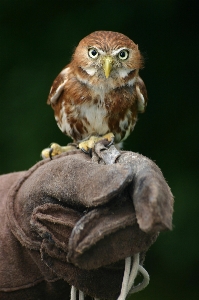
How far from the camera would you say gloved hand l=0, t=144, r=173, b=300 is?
5.32 feet

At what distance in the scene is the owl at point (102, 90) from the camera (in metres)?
2.72

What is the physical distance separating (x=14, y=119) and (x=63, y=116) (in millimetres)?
1765

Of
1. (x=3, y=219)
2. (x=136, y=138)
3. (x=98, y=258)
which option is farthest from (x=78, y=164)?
(x=136, y=138)

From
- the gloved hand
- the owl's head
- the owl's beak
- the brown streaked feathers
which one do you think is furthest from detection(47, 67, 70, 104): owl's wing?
the gloved hand

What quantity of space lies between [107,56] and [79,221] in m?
1.23

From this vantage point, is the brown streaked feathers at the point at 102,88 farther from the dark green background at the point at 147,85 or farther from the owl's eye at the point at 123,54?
the dark green background at the point at 147,85

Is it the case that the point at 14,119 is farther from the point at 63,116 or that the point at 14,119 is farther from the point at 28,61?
the point at 63,116

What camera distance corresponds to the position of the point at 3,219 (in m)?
2.30

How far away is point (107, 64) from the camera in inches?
104

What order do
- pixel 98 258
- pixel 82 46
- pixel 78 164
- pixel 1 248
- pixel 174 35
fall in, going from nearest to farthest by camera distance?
pixel 98 258 < pixel 78 164 < pixel 1 248 < pixel 82 46 < pixel 174 35

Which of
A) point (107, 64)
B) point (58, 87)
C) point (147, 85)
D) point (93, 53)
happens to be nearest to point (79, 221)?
point (107, 64)

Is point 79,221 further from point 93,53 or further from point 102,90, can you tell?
point 93,53

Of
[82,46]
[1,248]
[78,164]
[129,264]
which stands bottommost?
[1,248]

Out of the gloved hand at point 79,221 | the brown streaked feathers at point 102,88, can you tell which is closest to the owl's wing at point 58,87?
the brown streaked feathers at point 102,88
